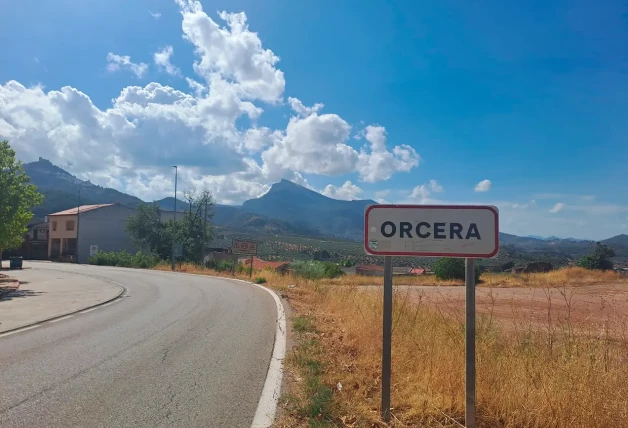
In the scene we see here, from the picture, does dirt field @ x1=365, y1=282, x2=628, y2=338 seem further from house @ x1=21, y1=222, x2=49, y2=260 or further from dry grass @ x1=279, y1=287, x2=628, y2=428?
house @ x1=21, y1=222, x2=49, y2=260

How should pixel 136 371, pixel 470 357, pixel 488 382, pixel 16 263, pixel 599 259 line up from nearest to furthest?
pixel 470 357 → pixel 488 382 → pixel 136 371 → pixel 16 263 → pixel 599 259

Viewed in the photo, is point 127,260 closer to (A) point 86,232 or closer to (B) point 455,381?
(A) point 86,232

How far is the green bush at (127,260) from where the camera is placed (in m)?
51.2

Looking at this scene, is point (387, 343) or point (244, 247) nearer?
point (387, 343)

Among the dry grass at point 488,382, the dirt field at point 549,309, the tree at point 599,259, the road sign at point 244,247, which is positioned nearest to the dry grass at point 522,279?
the road sign at point 244,247

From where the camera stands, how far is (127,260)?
5422cm

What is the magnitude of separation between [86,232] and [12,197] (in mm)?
52281

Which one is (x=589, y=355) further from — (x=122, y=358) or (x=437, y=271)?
(x=437, y=271)

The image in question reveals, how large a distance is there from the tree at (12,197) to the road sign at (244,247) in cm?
1181

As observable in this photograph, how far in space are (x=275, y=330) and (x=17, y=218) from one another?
19.3 meters

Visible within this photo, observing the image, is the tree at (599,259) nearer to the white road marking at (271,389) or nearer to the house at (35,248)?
the white road marking at (271,389)

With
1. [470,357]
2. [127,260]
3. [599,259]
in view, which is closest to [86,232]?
[127,260]

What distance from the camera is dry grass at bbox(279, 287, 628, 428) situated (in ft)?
13.3

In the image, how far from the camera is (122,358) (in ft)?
24.6
